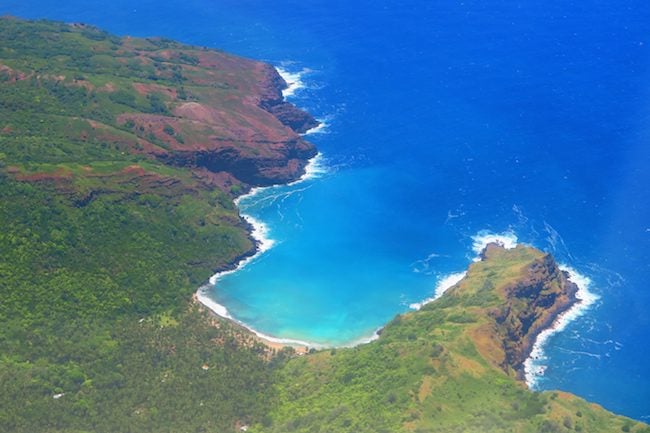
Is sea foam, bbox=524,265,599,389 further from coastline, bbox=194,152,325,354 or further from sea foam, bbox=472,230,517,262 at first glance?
coastline, bbox=194,152,325,354

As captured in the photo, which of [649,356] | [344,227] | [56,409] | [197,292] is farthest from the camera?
[344,227]

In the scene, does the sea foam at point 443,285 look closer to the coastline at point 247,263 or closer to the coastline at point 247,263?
the coastline at point 247,263

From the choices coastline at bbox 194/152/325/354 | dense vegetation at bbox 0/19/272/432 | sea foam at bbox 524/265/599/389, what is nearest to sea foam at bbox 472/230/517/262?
sea foam at bbox 524/265/599/389

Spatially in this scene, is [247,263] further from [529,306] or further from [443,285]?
[529,306]

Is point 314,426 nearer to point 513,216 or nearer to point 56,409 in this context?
point 56,409

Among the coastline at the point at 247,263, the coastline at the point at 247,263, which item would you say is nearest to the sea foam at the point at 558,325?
the coastline at the point at 247,263

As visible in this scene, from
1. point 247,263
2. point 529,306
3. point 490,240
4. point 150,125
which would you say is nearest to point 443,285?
point 529,306

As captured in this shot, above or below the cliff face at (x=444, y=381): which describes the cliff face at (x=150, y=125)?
above

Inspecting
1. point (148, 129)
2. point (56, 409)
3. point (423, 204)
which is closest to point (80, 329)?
point (56, 409)
